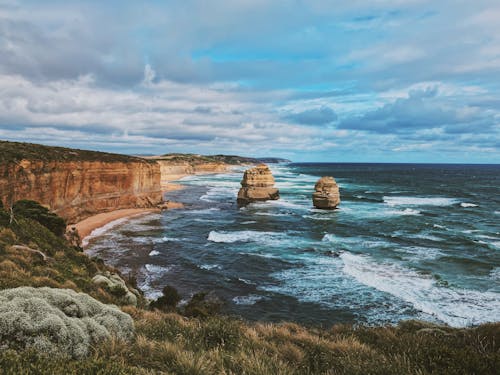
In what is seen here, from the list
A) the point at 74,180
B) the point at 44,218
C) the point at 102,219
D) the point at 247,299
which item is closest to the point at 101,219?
the point at 102,219

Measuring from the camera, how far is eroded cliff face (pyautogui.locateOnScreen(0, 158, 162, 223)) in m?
28.0

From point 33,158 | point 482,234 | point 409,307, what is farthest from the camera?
point 482,234

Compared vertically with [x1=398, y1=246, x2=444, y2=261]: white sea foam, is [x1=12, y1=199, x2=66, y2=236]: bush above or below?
above

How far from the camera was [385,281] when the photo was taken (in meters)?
21.3

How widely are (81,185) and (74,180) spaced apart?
5.62ft

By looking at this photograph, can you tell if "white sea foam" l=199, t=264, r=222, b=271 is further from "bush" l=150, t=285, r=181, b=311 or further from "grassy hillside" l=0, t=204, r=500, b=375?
"grassy hillside" l=0, t=204, r=500, b=375

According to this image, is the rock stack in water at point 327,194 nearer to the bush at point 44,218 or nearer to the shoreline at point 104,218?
the shoreline at point 104,218

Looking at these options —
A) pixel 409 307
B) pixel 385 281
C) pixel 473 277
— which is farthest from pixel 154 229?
pixel 473 277

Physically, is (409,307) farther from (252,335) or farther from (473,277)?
(252,335)

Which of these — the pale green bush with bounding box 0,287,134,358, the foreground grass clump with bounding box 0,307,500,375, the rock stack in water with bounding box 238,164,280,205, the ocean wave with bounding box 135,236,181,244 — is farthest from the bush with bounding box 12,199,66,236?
the rock stack in water with bounding box 238,164,280,205

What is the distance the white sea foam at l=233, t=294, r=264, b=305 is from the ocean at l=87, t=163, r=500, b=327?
0.06m

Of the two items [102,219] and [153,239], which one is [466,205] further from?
[102,219]

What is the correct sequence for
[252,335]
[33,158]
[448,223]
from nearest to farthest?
[252,335]
[33,158]
[448,223]

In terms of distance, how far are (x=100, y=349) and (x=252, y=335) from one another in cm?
368
